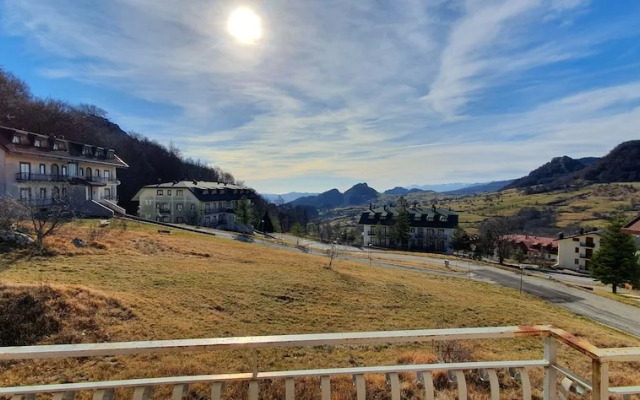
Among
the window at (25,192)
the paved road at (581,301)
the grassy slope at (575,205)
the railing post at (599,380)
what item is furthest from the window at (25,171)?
the grassy slope at (575,205)

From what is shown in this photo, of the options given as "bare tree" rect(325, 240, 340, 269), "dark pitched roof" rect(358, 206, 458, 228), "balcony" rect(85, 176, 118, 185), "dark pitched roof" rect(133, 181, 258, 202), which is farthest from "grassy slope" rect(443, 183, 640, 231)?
"balcony" rect(85, 176, 118, 185)

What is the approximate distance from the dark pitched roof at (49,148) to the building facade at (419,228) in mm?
51338

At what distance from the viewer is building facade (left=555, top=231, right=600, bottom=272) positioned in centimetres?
6873

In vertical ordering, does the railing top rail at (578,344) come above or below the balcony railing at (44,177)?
below

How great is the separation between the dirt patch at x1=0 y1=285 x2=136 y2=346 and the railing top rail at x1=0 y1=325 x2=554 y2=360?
752 centimetres

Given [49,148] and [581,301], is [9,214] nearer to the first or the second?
[49,148]

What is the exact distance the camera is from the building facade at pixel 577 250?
68.7m

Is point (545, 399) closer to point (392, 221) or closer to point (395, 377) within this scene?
point (395, 377)

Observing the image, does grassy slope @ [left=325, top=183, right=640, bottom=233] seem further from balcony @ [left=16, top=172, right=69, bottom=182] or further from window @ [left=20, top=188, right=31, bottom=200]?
window @ [left=20, top=188, right=31, bottom=200]


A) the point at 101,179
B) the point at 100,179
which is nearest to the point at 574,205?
the point at 101,179

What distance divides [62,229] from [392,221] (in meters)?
62.6

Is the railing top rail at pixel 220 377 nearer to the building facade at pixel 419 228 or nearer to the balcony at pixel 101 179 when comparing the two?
the balcony at pixel 101 179

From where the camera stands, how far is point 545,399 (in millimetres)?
2670

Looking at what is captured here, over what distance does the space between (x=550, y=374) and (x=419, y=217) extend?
244 feet
